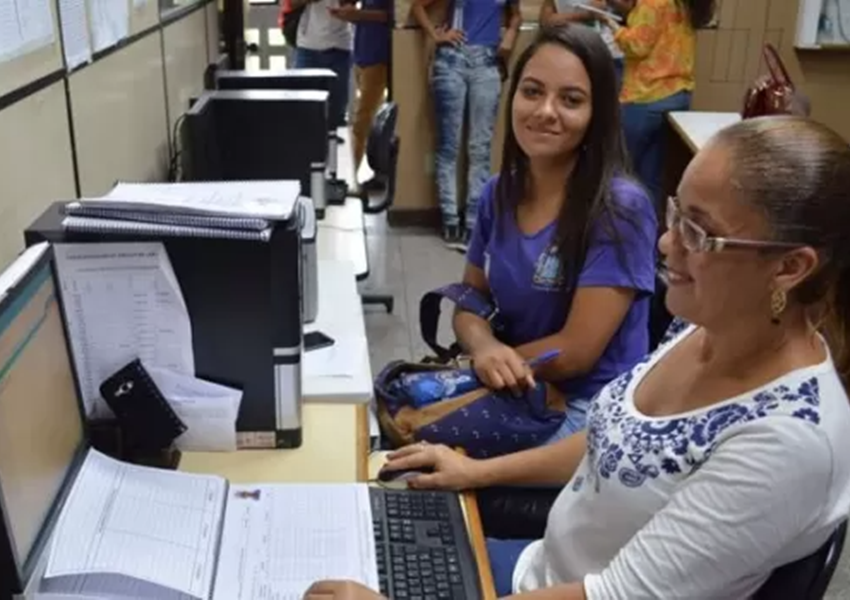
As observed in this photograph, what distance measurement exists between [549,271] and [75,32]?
0.93 meters

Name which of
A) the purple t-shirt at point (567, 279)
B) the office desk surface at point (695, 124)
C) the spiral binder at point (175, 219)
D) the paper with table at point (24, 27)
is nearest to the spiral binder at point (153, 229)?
the spiral binder at point (175, 219)

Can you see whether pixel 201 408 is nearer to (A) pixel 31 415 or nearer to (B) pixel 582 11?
(A) pixel 31 415

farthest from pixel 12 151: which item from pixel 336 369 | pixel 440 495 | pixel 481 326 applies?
pixel 481 326

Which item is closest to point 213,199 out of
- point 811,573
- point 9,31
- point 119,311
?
point 119,311

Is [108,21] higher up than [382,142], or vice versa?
[108,21]

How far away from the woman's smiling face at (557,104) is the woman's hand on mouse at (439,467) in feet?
2.16

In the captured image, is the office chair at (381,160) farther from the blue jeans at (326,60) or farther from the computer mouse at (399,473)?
the computer mouse at (399,473)

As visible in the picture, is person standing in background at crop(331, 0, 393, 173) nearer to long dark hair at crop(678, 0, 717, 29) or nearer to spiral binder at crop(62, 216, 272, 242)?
long dark hair at crop(678, 0, 717, 29)

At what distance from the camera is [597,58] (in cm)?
172

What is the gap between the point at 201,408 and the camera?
135 cm

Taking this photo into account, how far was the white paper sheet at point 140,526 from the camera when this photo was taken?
3.36 ft

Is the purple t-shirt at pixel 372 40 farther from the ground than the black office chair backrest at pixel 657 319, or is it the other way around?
the purple t-shirt at pixel 372 40

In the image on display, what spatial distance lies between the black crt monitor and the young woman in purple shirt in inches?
34.9

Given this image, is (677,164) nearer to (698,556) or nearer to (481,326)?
(481,326)
